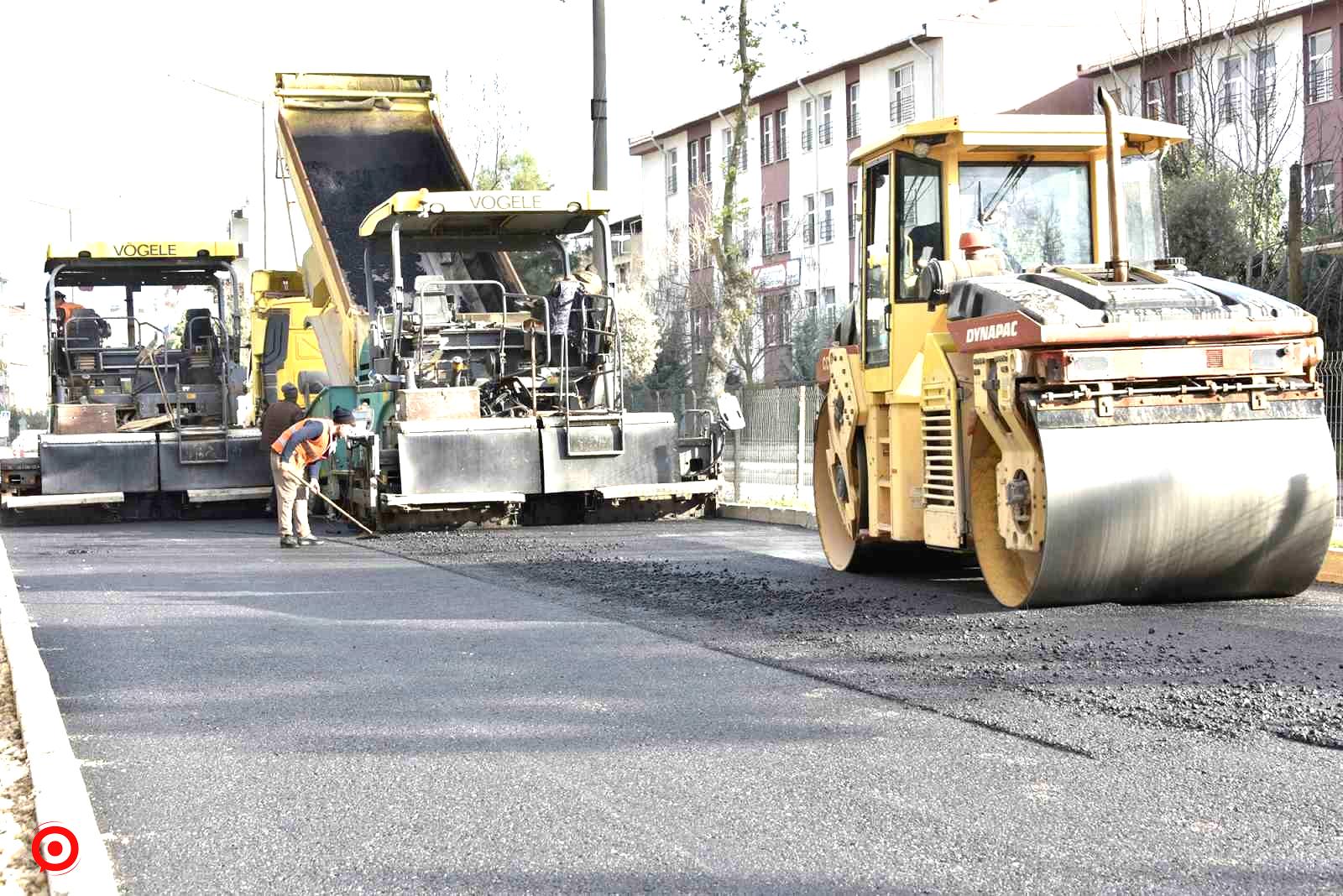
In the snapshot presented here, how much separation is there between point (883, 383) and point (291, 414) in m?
9.44

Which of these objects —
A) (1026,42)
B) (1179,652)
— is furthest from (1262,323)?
(1026,42)

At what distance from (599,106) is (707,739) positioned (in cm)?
1414

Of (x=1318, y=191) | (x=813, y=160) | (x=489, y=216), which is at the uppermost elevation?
(x=813, y=160)

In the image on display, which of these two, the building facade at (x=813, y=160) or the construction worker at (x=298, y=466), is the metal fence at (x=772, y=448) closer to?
the construction worker at (x=298, y=466)

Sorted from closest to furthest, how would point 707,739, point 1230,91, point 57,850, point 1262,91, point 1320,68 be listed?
point 57,850, point 707,739, point 1262,91, point 1230,91, point 1320,68

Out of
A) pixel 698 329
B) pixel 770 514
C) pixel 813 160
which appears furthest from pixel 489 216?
pixel 813 160

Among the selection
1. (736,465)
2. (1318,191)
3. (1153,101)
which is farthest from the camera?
(1153,101)

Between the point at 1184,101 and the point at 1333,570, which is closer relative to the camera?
the point at 1333,570

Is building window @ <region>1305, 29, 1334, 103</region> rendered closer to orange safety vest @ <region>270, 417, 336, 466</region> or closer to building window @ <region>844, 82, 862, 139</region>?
building window @ <region>844, 82, 862, 139</region>

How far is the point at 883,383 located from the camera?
33.6 feet

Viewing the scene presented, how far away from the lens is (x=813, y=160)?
46.8 metres

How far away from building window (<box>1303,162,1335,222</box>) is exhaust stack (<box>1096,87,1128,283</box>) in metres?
18.2

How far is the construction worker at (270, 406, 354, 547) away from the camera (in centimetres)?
1512

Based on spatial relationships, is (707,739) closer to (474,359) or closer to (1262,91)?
(474,359)
